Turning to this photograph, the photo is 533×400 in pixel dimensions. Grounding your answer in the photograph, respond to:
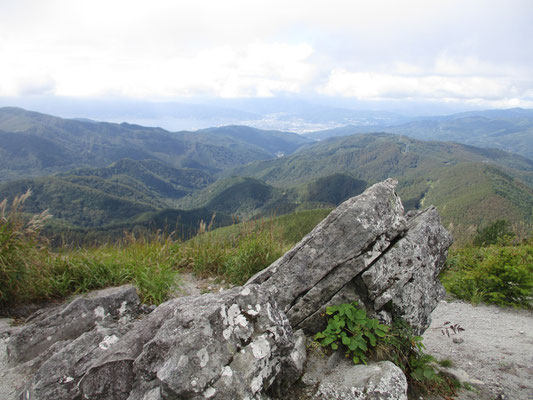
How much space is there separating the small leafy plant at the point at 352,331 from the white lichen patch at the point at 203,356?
1.77 meters

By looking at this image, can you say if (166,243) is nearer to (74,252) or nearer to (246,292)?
(74,252)

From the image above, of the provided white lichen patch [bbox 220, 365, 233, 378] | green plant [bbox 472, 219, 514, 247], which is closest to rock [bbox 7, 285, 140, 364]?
white lichen patch [bbox 220, 365, 233, 378]

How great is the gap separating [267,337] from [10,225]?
6.36 metres

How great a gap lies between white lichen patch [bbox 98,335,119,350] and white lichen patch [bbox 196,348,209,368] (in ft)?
5.94

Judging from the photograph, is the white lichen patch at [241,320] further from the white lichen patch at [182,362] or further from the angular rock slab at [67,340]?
the angular rock slab at [67,340]

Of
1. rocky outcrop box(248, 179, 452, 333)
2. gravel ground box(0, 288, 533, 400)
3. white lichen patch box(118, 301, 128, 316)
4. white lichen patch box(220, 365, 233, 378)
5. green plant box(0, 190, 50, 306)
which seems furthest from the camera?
green plant box(0, 190, 50, 306)

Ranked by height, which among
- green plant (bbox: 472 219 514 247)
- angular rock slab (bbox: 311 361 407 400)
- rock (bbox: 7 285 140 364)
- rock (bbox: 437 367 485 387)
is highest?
angular rock slab (bbox: 311 361 407 400)

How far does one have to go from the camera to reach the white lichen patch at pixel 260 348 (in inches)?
138

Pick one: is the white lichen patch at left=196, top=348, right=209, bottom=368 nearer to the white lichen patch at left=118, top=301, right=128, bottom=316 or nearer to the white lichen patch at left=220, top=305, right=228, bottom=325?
the white lichen patch at left=220, top=305, right=228, bottom=325

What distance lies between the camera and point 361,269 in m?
4.70

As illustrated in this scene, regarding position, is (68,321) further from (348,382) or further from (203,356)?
(348,382)

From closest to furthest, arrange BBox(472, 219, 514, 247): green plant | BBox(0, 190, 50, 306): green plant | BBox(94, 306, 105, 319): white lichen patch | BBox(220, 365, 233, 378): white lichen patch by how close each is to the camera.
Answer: BBox(220, 365, 233, 378): white lichen patch → BBox(94, 306, 105, 319): white lichen patch → BBox(0, 190, 50, 306): green plant → BBox(472, 219, 514, 247): green plant

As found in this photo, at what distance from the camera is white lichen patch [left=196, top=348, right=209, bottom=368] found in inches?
125

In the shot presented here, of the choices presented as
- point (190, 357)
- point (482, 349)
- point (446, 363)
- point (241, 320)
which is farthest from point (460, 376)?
point (190, 357)
